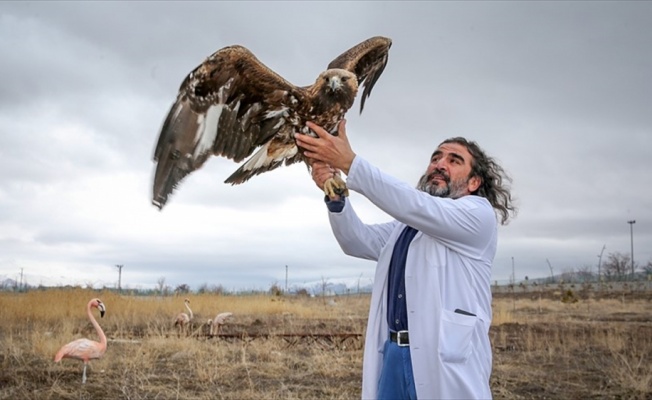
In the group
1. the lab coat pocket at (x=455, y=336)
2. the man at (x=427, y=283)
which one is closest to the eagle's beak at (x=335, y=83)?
the man at (x=427, y=283)

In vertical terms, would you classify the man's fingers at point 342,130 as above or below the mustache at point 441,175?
above

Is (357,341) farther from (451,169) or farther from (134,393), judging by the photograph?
(451,169)

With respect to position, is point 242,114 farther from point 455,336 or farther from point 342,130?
point 455,336

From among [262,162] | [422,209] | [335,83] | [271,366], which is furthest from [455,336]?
[271,366]

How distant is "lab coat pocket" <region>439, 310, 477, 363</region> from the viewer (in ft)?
9.43

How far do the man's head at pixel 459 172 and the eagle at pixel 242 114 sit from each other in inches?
27.3

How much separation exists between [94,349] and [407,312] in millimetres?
7336

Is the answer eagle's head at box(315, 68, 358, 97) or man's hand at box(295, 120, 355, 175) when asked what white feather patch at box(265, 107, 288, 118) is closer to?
eagle's head at box(315, 68, 358, 97)

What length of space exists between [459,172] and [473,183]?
131 mm

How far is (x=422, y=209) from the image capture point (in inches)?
119

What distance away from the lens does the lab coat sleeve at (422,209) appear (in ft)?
9.95

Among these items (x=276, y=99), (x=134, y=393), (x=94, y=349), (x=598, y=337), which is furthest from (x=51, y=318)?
(x=276, y=99)

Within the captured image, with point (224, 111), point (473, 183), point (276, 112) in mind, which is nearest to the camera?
point (473, 183)

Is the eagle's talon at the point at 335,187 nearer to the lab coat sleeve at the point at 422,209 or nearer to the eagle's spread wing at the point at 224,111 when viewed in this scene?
the lab coat sleeve at the point at 422,209
